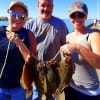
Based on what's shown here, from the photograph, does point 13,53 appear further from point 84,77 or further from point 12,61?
point 84,77

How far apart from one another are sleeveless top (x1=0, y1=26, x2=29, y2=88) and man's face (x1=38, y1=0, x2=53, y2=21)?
1.01 meters

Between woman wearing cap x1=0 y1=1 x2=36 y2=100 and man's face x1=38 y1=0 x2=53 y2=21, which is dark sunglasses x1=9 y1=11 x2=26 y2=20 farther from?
man's face x1=38 y1=0 x2=53 y2=21

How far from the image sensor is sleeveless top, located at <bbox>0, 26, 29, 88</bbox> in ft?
18.1

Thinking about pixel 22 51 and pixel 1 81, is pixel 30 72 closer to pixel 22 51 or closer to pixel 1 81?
pixel 22 51

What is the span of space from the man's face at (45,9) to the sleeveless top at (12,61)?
1009 mm

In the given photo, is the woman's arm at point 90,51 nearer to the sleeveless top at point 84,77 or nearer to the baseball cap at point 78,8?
the sleeveless top at point 84,77

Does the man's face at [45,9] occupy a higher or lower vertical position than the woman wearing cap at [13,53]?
higher

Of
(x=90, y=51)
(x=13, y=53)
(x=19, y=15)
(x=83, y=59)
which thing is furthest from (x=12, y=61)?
(x=90, y=51)

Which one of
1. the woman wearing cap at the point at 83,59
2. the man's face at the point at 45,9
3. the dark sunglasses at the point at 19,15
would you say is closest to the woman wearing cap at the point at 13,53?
the dark sunglasses at the point at 19,15

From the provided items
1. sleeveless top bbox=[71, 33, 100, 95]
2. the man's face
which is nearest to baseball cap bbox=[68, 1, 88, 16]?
sleeveless top bbox=[71, 33, 100, 95]

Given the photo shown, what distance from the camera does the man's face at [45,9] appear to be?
6559mm

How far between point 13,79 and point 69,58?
43.0 inches

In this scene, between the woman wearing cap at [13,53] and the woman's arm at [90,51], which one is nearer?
the woman's arm at [90,51]

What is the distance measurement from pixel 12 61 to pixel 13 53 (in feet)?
0.40
